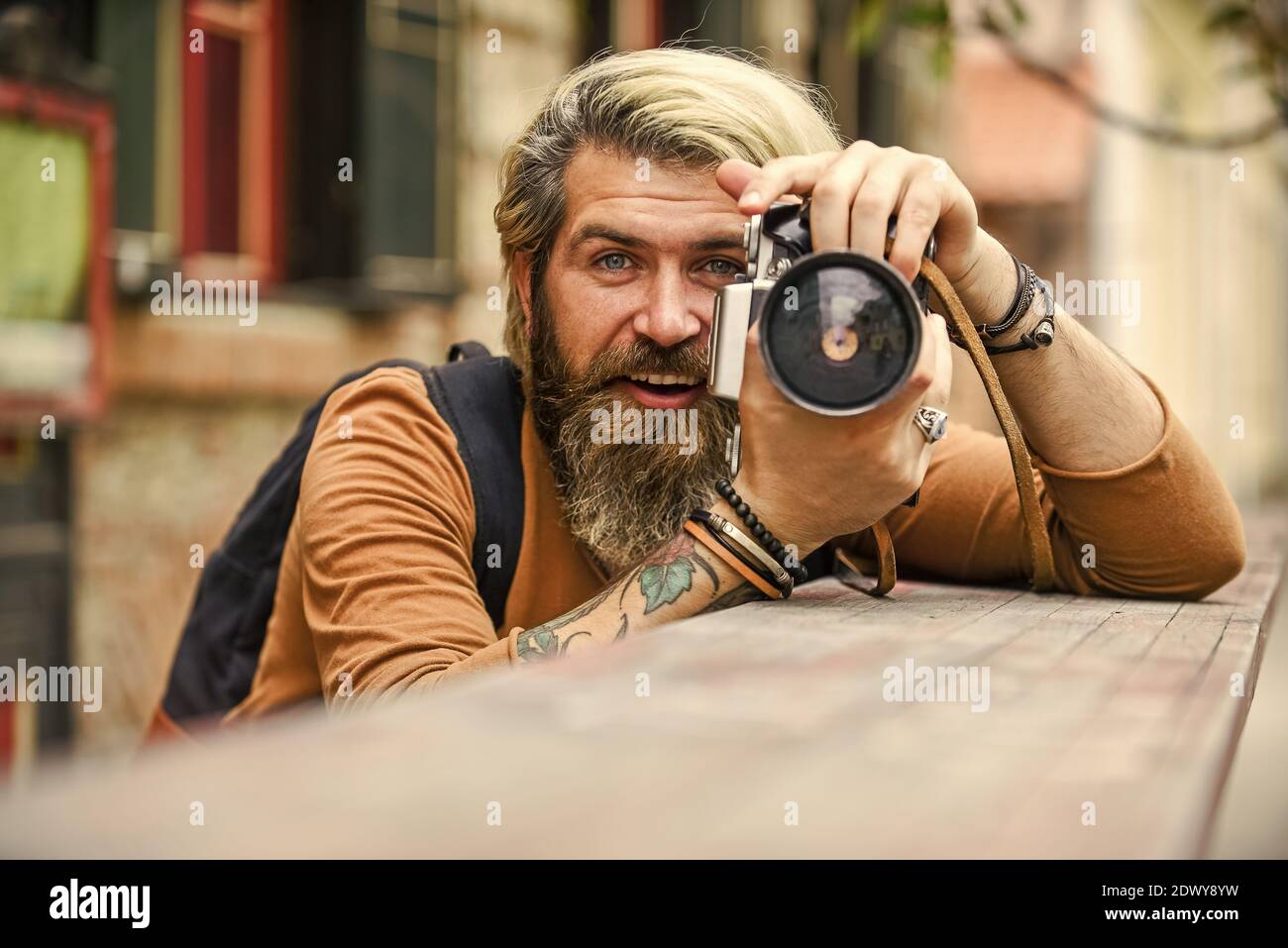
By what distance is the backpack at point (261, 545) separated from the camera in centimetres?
226

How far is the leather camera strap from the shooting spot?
5.96 ft

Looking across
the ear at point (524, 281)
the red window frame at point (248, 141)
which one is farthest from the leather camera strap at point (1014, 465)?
the red window frame at point (248, 141)

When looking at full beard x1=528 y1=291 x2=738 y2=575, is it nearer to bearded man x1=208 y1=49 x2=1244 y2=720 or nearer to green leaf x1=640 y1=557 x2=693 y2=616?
bearded man x1=208 y1=49 x2=1244 y2=720

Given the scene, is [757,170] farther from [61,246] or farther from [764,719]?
[61,246]

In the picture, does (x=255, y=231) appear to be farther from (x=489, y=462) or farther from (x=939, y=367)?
(x=939, y=367)

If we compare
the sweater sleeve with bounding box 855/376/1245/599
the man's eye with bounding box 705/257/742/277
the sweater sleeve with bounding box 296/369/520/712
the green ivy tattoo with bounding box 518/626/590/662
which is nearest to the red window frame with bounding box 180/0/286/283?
the sweater sleeve with bounding box 296/369/520/712

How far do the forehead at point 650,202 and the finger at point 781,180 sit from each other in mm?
420

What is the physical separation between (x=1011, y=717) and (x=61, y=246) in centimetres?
379

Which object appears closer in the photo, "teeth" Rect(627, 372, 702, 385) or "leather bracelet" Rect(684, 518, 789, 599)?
"leather bracelet" Rect(684, 518, 789, 599)

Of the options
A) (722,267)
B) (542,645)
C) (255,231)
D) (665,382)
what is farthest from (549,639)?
(255,231)


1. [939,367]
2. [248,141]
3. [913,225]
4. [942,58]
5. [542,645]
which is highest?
[248,141]

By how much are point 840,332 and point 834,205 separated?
0.81 ft

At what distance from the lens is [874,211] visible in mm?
1673

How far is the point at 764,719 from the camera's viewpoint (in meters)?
0.92
